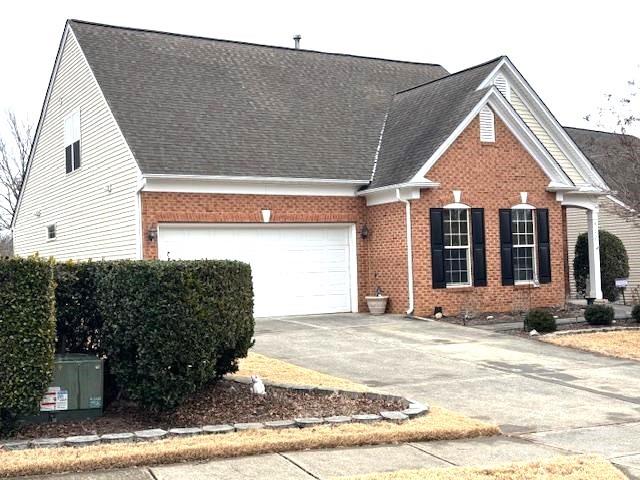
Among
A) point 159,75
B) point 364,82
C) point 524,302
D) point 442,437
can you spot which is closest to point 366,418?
point 442,437

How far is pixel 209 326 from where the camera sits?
8180 mm

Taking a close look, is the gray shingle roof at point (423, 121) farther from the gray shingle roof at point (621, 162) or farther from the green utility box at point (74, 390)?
the green utility box at point (74, 390)

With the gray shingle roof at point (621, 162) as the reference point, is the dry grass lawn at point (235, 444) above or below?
below

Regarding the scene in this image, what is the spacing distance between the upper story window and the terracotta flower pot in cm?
908

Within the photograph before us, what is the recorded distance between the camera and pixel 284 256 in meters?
19.2

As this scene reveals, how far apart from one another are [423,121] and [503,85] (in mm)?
2559

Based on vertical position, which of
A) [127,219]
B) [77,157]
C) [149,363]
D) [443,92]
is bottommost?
[149,363]

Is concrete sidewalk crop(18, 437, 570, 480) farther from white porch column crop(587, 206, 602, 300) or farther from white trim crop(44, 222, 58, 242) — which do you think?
white trim crop(44, 222, 58, 242)

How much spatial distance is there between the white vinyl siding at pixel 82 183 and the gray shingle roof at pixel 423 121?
634cm

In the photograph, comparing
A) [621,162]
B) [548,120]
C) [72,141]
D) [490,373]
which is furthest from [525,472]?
[72,141]

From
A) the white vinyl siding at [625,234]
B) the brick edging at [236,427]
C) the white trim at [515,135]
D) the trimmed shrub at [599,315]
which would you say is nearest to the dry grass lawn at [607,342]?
the trimmed shrub at [599,315]

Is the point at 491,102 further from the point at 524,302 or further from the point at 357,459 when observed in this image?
the point at 357,459

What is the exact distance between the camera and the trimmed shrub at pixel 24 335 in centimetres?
738

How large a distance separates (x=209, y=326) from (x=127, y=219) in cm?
1029
